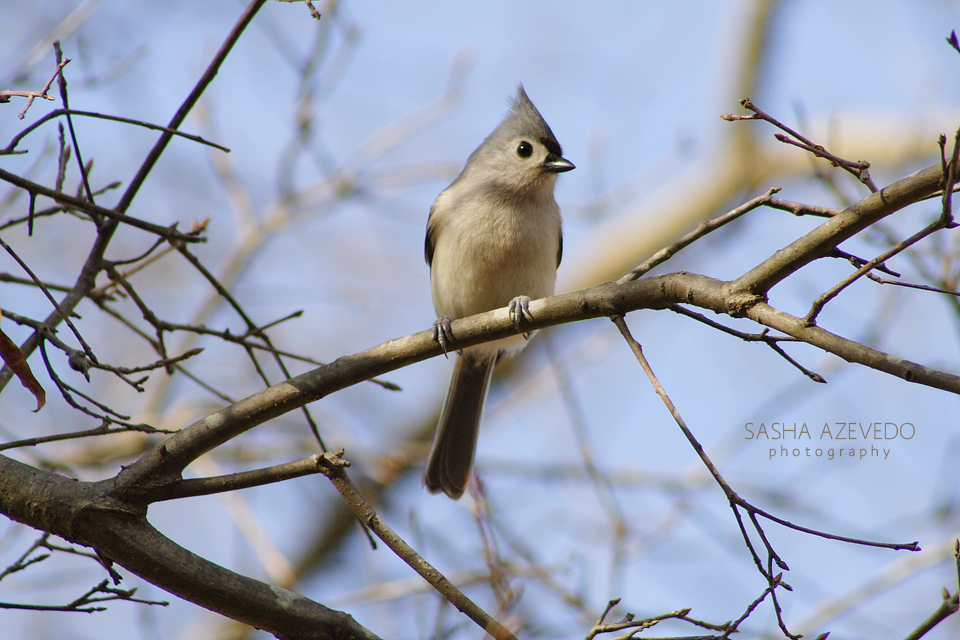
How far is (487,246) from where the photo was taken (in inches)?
149

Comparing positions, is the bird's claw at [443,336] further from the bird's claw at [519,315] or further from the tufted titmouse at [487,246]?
the tufted titmouse at [487,246]

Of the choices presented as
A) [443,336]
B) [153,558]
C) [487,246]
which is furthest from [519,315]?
[487,246]

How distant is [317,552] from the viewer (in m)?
8.54

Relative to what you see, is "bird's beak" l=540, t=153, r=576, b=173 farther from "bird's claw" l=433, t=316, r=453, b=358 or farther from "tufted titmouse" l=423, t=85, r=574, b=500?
"bird's claw" l=433, t=316, r=453, b=358

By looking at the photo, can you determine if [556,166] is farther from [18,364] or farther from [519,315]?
[18,364]

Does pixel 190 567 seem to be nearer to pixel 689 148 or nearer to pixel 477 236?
pixel 477 236

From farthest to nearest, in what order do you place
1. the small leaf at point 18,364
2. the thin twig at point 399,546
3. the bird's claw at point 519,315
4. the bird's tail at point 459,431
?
the bird's tail at point 459,431
the bird's claw at point 519,315
the small leaf at point 18,364
the thin twig at point 399,546

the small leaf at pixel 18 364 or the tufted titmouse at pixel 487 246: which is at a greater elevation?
the tufted titmouse at pixel 487 246

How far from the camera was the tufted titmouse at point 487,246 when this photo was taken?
3807 millimetres

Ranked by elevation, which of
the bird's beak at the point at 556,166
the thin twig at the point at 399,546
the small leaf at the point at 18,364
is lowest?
the thin twig at the point at 399,546

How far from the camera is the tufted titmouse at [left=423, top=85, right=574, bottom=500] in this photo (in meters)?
3.81

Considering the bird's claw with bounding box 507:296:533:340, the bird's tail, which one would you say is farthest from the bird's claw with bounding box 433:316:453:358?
the bird's tail

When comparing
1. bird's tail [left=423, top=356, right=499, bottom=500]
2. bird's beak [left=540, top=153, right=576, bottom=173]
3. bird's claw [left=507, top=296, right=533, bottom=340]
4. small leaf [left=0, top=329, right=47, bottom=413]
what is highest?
bird's beak [left=540, top=153, right=576, bottom=173]

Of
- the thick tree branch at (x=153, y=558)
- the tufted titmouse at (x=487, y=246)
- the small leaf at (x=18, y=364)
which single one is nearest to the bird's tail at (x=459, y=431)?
the tufted titmouse at (x=487, y=246)
